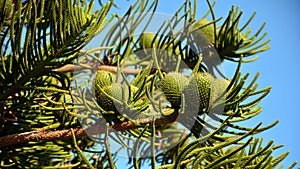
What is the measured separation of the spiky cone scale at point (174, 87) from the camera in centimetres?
113

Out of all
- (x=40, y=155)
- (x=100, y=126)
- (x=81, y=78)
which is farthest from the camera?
(x=81, y=78)

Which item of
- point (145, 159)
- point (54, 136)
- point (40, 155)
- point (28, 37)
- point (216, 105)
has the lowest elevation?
point (145, 159)

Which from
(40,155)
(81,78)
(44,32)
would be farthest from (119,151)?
(44,32)

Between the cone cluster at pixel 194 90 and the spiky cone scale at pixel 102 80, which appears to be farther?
the spiky cone scale at pixel 102 80

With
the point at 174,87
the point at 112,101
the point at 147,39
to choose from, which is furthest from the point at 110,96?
the point at 147,39

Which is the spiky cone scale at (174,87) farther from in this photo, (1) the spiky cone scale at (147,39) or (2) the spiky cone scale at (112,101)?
(1) the spiky cone scale at (147,39)

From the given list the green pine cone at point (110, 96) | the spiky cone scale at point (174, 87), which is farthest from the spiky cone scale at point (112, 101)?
the spiky cone scale at point (174, 87)

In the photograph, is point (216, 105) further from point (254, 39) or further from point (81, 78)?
point (81, 78)

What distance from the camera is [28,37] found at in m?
1.21

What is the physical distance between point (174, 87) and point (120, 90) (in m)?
0.16

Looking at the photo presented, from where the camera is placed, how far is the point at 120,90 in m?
1.20

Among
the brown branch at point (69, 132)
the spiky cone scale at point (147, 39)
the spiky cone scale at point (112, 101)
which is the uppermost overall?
the spiky cone scale at point (147, 39)

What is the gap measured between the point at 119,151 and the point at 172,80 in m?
0.66

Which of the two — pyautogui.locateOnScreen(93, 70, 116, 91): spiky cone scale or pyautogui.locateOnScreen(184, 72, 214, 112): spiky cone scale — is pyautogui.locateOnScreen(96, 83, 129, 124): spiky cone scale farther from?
pyautogui.locateOnScreen(184, 72, 214, 112): spiky cone scale
